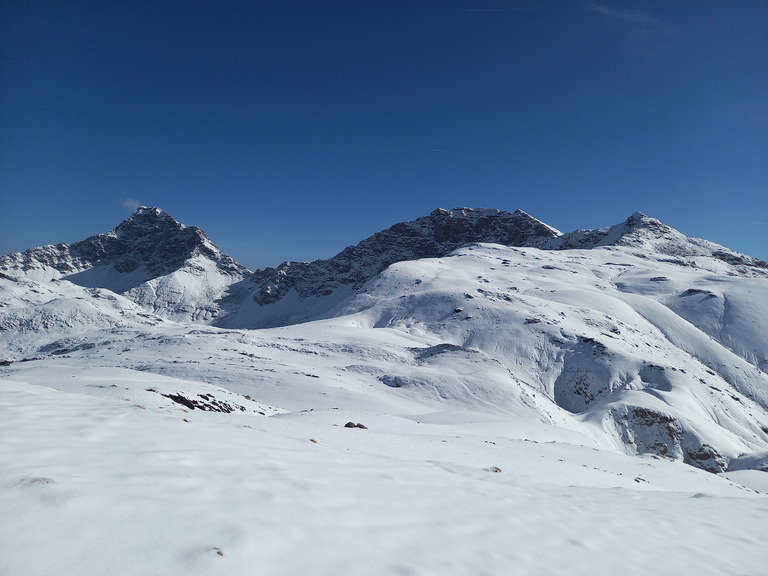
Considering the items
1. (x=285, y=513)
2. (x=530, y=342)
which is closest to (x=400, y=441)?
(x=285, y=513)

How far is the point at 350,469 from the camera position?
24.3 ft

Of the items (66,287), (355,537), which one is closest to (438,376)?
(355,537)

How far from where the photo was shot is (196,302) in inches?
7800

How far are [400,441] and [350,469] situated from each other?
6.38m

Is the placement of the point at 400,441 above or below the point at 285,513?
below

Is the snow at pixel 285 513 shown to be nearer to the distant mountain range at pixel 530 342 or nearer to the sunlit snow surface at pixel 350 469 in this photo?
the sunlit snow surface at pixel 350 469

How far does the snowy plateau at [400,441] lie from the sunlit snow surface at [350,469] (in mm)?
45

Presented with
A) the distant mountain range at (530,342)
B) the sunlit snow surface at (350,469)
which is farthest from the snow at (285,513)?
the distant mountain range at (530,342)

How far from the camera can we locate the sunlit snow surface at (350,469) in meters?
3.92

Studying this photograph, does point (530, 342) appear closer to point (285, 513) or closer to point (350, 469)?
point (350, 469)

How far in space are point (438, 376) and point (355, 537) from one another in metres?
37.6

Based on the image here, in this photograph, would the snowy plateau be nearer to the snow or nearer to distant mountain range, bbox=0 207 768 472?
the snow

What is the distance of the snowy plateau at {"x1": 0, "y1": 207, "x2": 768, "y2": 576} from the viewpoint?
4.10 m

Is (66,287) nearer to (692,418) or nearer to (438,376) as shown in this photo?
(438,376)
